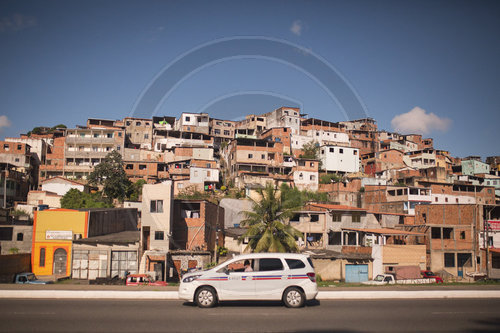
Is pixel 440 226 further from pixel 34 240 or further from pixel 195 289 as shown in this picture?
pixel 34 240

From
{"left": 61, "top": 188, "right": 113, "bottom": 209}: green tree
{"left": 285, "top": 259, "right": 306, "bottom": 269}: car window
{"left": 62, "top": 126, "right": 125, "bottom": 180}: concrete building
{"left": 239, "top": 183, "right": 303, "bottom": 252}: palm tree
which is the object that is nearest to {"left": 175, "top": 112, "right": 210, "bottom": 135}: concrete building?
Result: {"left": 62, "top": 126, "right": 125, "bottom": 180}: concrete building

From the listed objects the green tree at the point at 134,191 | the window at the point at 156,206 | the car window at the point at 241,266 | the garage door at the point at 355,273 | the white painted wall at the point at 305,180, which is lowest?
the garage door at the point at 355,273

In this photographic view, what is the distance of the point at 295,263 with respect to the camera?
12.3 meters

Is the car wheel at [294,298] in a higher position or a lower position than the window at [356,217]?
lower

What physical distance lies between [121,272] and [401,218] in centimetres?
3348

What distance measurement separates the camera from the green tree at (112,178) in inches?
2295

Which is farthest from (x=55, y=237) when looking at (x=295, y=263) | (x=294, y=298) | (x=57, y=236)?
(x=294, y=298)

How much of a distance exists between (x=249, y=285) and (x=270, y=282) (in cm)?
66

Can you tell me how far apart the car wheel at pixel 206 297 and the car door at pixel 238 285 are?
0.88ft

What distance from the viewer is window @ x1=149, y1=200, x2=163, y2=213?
108ft

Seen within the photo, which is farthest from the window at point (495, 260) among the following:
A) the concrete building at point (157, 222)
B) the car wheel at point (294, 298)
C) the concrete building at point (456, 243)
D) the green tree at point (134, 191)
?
the green tree at point (134, 191)

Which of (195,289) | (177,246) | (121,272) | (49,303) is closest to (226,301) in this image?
(195,289)

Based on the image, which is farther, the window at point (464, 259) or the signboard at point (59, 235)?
the window at point (464, 259)

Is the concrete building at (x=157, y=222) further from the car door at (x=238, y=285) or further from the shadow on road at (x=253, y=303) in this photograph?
the car door at (x=238, y=285)
